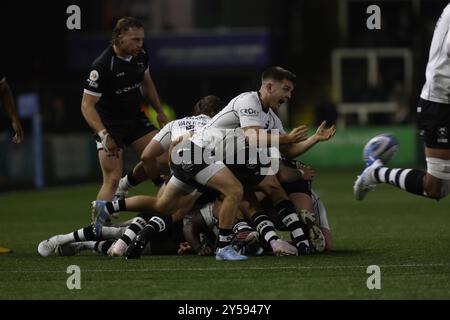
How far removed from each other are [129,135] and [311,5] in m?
24.3

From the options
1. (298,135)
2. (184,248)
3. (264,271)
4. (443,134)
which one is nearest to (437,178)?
(443,134)

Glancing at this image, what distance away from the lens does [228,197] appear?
9414mm

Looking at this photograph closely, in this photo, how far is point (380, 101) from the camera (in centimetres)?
3434

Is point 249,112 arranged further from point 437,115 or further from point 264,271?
point 437,115

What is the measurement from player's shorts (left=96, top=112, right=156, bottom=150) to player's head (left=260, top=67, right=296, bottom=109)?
238 cm

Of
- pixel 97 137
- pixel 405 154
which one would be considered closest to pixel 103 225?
pixel 97 137

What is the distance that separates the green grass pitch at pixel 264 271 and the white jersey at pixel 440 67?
133cm

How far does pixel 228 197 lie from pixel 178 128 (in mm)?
1332

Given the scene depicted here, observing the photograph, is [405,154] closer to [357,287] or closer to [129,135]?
[129,135]

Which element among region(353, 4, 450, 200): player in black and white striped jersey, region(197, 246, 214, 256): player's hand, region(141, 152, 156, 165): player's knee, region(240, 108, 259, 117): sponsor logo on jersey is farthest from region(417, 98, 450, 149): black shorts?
region(141, 152, 156, 165): player's knee

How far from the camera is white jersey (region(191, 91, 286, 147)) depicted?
9523 mm

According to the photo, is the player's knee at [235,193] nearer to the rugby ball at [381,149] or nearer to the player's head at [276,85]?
the player's head at [276,85]

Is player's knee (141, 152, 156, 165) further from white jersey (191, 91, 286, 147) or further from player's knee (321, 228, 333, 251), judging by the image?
player's knee (321, 228, 333, 251)

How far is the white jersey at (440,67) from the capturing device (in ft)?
28.5
